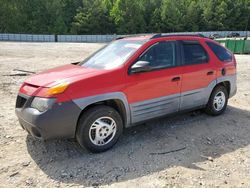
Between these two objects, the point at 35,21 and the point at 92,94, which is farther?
the point at 35,21

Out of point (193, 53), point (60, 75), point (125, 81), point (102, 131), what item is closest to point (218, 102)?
point (193, 53)

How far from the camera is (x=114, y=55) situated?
14.9 feet

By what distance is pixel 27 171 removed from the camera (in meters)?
3.56

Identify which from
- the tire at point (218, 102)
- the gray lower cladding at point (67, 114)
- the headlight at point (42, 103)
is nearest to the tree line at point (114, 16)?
the tire at point (218, 102)

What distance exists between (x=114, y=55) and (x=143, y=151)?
5.48ft

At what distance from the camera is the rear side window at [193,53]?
4926 millimetres

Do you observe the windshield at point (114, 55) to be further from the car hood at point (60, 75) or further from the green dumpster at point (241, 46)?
the green dumpster at point (241, 46)

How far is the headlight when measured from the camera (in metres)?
3.55

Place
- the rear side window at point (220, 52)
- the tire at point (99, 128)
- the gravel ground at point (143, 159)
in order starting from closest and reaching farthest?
the gravel ground at point (143, 159), the tire at point (99, 128), the rear side window at point (220, 52)

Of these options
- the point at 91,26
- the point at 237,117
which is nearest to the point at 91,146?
the point at 237,117

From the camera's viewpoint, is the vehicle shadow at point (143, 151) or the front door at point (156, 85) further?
the front door at point (156, 85)

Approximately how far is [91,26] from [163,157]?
63.4 m

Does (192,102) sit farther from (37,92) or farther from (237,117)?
(37,92)

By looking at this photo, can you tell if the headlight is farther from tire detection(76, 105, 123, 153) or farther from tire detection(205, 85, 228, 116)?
tire detection(205, 85, 228, 116)
